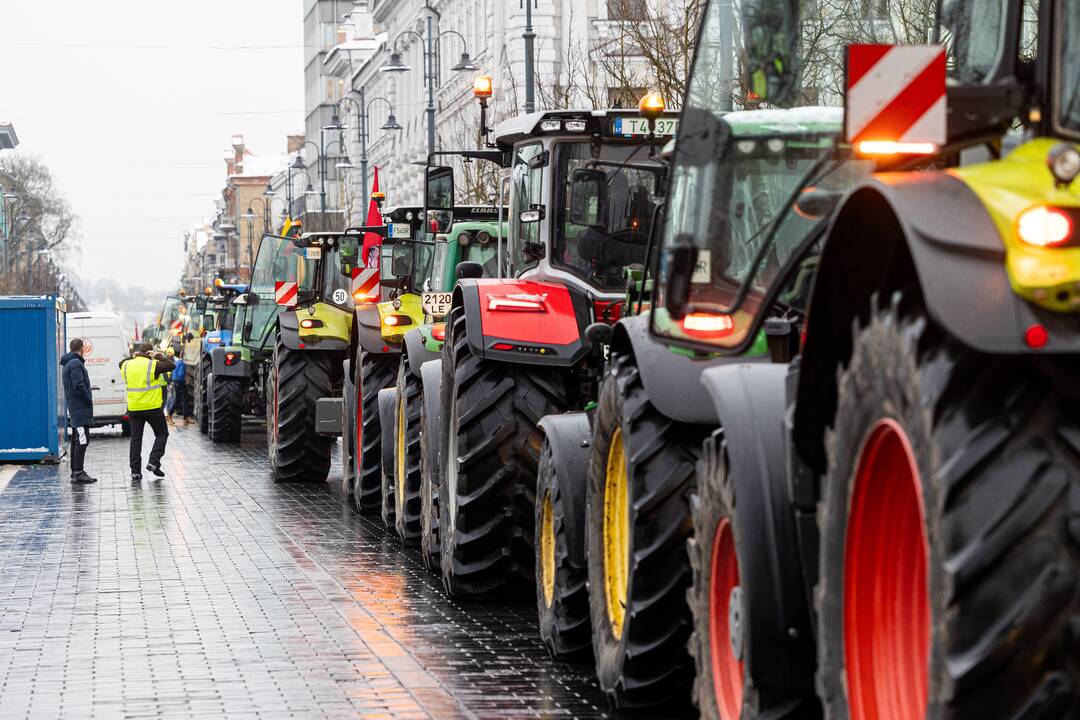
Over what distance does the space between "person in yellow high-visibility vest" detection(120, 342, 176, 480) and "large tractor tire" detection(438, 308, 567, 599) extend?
13150mm

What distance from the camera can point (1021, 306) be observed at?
3.99m

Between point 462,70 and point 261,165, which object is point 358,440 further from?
point 261,165

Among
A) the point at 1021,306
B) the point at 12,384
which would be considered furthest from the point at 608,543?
the point at 12,384

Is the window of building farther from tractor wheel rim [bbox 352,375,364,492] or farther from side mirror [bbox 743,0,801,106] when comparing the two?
side mirror [bbox 743,0,801,106]

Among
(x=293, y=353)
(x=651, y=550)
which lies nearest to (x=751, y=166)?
(x=651, y=550)

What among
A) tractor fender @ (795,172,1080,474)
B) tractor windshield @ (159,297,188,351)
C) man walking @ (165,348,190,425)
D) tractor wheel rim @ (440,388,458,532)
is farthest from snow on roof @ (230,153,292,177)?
→ tractor fender @ (795,172,1080,474)

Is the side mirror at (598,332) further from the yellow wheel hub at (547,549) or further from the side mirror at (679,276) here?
the side mirror at (679,276)

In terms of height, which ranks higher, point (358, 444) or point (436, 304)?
point (436, 304)

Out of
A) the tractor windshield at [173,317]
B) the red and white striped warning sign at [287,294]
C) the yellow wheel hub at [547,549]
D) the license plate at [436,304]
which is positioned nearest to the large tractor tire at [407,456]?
the license plate at [436,304]

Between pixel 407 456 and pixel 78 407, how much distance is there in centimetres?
1061

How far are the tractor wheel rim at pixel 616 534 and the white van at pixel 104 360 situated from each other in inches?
1080

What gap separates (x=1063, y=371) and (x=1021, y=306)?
15 centimetres

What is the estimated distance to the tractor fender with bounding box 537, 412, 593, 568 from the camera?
9.19 meters

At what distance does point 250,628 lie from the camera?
1112 cm
